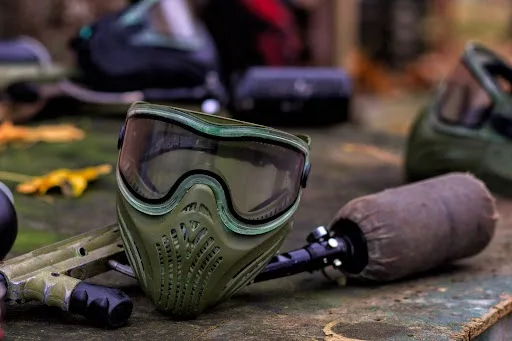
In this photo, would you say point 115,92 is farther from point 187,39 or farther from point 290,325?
point 290,325

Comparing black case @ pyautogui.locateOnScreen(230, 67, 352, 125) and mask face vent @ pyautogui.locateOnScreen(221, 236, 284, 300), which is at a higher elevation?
black case @ pyautogui.locateOnScreen(230, 67, 352, 125)

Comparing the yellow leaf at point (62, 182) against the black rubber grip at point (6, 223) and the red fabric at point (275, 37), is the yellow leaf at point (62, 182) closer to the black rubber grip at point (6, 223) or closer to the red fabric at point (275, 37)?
the black rubber grip at point (6, 223)

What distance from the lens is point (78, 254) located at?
255 centimetres

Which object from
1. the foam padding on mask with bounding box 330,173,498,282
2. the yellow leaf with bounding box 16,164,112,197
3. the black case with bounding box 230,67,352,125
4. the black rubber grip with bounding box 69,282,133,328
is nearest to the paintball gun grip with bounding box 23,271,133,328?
the black rubber grip with bounding box 69,282,133,328

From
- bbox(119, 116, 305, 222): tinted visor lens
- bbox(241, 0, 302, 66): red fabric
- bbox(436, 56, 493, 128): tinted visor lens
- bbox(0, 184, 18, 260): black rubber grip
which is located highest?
bbox(241, 0, 302, 66): red fabric

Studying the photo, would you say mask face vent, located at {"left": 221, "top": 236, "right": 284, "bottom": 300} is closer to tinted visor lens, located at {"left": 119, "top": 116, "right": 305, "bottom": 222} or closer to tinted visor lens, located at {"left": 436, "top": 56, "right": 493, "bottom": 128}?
tinted visor lens, located at {"left": 119, "top": 116, "right": 305, "bottom": 222}

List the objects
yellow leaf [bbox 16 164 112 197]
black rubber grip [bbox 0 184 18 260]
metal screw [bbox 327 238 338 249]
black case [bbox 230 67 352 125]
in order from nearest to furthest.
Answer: black rubber grip [bbox 0 184 18 260] → metal screw [bbox 327 238 338 249] → yellow leaf [bbox 16 164 112 197] → black case [bbox 230 67 352 125]

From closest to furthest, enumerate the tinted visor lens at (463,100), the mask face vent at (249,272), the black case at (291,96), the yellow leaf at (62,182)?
the mask face vent at (249,272) → the yellow leaf at (62,182) → the tinted visor lens at (463,100) → the black case at (291,96)

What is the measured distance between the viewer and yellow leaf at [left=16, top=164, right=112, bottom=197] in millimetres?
3945

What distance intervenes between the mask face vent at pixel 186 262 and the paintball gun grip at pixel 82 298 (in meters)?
0.11

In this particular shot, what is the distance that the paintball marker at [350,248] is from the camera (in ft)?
7.75

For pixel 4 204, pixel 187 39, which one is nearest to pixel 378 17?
pixel 187 39

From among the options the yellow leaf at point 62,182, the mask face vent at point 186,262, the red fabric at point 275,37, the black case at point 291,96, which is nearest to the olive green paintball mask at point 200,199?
the mask face vent at point 186,262

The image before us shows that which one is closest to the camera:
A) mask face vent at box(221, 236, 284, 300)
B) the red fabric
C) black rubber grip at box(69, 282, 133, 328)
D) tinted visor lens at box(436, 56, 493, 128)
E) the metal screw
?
black rubber grip at box(69, 282, 133, 328)
